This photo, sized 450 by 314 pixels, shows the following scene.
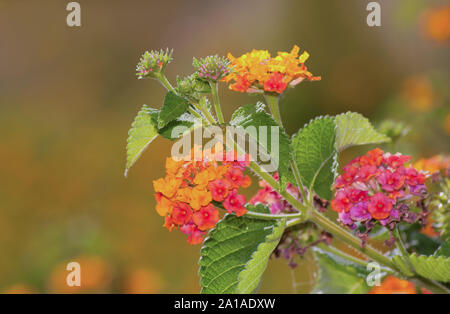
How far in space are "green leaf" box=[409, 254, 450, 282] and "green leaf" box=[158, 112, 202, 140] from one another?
201mm

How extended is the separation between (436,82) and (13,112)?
1.69 m

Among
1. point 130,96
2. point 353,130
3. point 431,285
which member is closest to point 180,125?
point 353,130

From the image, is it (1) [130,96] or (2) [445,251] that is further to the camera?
(1) [130,96]

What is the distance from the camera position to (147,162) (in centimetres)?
182

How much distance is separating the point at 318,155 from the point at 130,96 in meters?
1.81

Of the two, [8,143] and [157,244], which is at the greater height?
[8,143]

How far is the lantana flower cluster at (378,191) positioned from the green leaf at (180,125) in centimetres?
13

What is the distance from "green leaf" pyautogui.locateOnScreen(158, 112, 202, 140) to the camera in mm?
399

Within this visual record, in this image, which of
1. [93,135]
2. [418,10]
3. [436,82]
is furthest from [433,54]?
[93,135]

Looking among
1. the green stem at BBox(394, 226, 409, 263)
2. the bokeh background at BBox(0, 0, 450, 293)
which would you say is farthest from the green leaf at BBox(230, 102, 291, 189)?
the bokeh background at BBox(0, 0, 450, 293)

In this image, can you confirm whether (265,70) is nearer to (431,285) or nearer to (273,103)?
(273,103)

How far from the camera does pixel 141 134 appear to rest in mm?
419

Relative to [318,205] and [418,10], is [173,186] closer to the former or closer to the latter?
[318,205]

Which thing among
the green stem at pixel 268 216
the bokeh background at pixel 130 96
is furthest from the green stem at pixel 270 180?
the bokeh background at pixel 130 96
